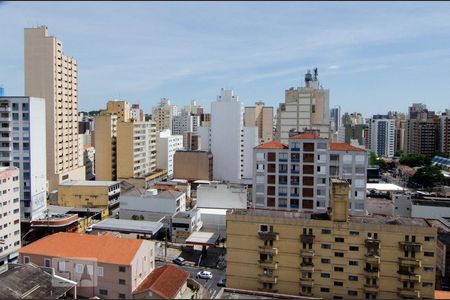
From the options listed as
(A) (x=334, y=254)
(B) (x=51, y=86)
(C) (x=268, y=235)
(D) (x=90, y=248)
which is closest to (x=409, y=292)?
(A) (x=334, y=254)

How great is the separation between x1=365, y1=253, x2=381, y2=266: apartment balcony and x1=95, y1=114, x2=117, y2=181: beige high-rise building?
2995 centimetres

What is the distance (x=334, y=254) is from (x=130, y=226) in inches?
540

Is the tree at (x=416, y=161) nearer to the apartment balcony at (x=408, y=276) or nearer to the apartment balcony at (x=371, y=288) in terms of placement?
the apartment balcony at (x=408, y=276)

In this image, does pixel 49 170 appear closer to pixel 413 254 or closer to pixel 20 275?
pixel 20 275

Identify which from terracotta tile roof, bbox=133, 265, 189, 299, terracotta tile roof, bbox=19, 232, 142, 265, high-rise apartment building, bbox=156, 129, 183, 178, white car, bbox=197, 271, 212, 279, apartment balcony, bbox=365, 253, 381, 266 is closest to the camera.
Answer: apartment balcony, bbox=365, 253, 381, 266

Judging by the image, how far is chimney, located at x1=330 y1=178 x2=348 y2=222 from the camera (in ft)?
49.1

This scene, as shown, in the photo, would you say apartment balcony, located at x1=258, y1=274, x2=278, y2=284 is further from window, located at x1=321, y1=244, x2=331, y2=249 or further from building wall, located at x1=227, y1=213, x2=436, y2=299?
window, located at x1=321, y1=244, x2=331, y2=249

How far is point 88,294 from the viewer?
16.6 m

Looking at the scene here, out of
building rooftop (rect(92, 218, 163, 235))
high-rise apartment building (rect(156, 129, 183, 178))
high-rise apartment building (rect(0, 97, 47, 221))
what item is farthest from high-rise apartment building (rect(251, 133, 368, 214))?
high-rise apartment building (rect(156, 129, 183, 178))

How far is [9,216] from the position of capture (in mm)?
21094

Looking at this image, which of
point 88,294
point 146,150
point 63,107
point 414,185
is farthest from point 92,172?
point 414,185

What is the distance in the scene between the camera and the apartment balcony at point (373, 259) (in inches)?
578

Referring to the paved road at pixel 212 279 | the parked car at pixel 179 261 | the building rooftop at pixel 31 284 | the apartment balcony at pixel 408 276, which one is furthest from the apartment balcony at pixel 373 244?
the building rooftop at pixel 31 284

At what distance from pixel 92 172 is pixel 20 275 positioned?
106 feet
